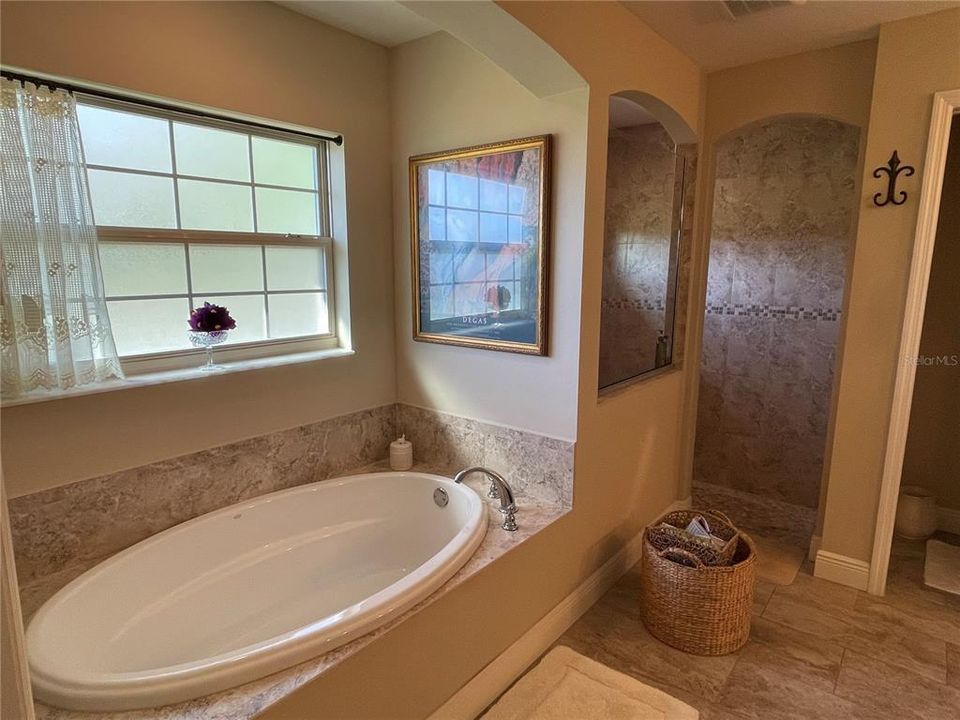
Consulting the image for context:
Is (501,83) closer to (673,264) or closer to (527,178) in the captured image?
(527,178)

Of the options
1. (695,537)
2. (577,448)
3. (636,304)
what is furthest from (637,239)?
(695,537)

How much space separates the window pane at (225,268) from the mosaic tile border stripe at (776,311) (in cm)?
274

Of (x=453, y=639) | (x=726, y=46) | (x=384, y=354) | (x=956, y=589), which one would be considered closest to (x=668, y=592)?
(x=453, y=639)

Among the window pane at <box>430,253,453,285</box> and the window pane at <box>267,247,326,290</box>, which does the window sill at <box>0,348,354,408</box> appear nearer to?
the window pane at <box>267,247,326,290</box>

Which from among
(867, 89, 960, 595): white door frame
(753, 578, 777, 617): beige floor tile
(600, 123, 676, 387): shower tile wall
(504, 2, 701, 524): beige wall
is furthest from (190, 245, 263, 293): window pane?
(867, 89, 960, 595): white door frame

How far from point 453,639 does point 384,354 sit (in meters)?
1.44

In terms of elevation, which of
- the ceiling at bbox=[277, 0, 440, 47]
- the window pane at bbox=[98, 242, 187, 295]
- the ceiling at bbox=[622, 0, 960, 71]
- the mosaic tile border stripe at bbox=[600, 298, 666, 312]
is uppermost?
the ceiling at bbox=[277, 0, 440, 47]

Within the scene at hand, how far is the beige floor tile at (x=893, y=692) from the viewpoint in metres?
1.90

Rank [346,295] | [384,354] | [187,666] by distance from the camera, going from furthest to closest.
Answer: [384,354], [346,295], [187,666]

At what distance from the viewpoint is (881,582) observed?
252 centimetres

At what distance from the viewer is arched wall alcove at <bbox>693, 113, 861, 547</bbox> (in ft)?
10.5

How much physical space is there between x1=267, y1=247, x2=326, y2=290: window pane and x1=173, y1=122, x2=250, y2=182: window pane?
33 cm

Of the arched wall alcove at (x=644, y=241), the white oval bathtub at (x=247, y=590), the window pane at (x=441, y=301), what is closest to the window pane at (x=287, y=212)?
the window pane at (x=441, y=301)

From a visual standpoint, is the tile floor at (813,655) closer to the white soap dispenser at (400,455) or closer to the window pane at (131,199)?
the white soap dispenser at (400,455)
